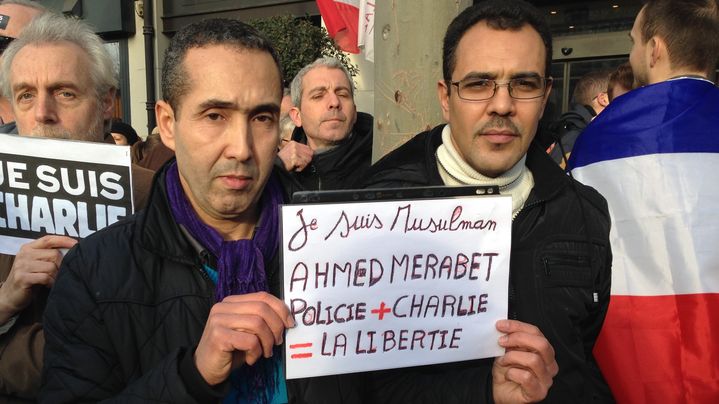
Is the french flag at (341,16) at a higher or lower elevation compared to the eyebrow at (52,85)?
higher

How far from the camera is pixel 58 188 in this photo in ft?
6.48

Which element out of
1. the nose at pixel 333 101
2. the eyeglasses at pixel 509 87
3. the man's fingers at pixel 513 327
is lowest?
the man's fingers at pixel 513 327

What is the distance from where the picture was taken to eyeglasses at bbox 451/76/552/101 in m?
1.77

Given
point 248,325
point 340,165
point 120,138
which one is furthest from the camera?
point 120,138

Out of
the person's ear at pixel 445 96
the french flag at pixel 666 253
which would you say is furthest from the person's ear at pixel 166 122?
the french flag at pixel 666 253

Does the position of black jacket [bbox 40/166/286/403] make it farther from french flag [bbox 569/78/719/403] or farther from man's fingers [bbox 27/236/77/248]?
french flag [bbox 569/78/719/403]

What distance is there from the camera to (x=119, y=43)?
11641 mm

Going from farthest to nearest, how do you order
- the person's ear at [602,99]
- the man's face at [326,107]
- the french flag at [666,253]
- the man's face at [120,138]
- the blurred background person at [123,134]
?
the blurred background person at [123,134], the man's face at [120,138], the person's ear at [602,99], the man's face at [326,107], the french flag at [666,253]

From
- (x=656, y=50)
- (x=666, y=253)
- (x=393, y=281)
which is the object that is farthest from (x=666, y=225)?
(x=393, y=281)

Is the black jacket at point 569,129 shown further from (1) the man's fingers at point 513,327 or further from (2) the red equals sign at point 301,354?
(2) the red equals sign at point 301,354

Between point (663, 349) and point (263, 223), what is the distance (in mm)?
1541

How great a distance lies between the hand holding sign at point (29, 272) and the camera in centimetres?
174

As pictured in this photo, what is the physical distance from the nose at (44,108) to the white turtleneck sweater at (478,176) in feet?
4.84

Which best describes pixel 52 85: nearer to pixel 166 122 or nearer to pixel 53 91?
pixel 53 91
